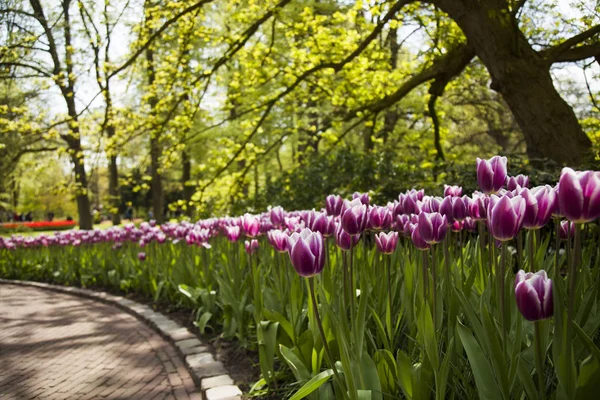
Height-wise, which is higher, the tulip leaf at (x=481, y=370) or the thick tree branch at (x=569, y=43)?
the thick tree branch at (x=569, y=43)

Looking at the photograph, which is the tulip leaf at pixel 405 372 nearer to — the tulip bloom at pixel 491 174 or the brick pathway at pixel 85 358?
the tulip bloom at pixel 491 174

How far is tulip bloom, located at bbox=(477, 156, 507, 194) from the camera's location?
249cm

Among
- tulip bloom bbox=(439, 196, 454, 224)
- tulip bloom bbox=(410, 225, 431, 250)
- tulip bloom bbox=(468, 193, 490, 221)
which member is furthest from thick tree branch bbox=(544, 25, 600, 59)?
tulip bloom bbox=(410, 225, 431, 250)

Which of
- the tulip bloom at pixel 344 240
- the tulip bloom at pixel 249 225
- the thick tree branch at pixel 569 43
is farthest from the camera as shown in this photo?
the thick tree branch at pixel 569 43

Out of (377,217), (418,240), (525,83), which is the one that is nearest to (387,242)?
(377,217)

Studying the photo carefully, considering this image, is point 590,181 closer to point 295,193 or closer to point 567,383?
point 567,383

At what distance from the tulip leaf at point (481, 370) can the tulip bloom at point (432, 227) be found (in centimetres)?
47

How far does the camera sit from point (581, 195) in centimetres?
153

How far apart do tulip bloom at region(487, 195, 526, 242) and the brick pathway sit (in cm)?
271

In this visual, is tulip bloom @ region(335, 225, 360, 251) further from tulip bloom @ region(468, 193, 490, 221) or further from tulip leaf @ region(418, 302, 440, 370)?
tulip bloom @ region(468, 193, 490, 221)

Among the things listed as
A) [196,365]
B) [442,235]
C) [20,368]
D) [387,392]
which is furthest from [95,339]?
[442,235]

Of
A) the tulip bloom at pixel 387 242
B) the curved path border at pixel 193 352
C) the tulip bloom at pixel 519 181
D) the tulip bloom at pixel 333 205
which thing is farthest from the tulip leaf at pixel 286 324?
the tulip bloom at pixel 519 181

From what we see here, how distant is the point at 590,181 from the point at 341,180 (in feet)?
27.1

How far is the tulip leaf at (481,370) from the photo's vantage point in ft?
6.17
